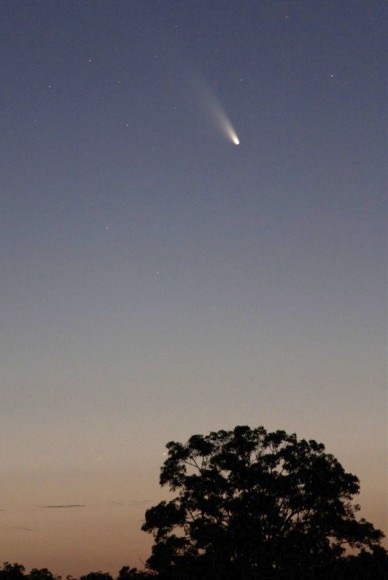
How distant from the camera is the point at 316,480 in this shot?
39875mm

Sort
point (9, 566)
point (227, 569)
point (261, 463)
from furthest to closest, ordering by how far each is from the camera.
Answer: point (9, 566) < point (261, 463) < point (227, 569)

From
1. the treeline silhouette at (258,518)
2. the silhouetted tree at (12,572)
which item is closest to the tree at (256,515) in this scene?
the treeline silhouette at (258,518)

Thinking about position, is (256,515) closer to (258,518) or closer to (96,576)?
(258,518)

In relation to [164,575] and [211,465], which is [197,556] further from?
[211,465]

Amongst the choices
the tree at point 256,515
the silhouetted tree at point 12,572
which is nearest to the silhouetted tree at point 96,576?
the silhouetted tree at point 12,572

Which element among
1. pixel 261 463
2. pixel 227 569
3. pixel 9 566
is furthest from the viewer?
pixel 9 566

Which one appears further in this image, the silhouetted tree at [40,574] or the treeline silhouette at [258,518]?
the silhouetted tree at [40,574]

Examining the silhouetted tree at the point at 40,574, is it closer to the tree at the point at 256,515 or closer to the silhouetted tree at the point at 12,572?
the silhouetted tree at the point at 12,572

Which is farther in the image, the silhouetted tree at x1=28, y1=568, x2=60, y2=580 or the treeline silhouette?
the silhouetted tree at x1=28, y1=568, x2=60, y2=580

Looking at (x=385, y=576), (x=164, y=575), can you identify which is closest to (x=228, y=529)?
(x=164, y=575)

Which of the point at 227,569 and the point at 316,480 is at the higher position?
the point at 316,480

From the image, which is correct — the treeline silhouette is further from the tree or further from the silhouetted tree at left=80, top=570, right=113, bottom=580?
the silhouetted tree at left=80, top=570, right=113, bottom=580

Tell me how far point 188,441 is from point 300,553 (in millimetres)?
9290

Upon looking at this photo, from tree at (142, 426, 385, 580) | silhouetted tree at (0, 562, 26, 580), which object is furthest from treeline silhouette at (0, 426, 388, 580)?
silhouetted tree at (0, 562, 26, 580)
